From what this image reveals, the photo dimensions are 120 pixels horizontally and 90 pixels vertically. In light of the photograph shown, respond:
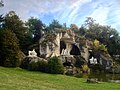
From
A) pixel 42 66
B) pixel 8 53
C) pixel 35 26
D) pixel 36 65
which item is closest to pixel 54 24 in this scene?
pixel 35 26

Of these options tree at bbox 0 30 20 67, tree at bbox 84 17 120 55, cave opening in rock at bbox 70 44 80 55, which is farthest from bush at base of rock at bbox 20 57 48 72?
tree at bbox 84 17 120 55

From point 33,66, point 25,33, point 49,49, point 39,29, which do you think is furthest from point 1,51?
point 39,29

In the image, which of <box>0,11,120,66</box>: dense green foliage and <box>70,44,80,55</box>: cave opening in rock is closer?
<box>0,11,120,66</box>: dense green foliage

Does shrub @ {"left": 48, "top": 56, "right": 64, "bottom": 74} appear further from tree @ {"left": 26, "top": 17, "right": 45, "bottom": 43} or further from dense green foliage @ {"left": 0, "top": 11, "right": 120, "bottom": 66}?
tree @ {"left": 26, "top": 17, "right": 45, "bottom": 43}

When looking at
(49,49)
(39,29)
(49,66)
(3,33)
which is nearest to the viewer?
(49,66)

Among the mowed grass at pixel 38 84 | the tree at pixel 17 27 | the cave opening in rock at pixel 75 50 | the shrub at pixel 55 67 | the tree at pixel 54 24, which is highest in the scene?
the tree at pixel 54 24

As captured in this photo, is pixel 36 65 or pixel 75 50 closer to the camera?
pixel 36 65

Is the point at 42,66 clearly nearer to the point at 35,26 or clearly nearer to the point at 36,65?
the point at 36,65

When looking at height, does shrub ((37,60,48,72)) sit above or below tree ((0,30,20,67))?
below

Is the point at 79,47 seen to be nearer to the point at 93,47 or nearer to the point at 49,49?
the point at 93,47

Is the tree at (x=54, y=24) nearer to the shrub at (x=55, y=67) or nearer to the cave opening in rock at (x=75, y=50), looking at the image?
the cave opening in rock at (x=75, y=50)

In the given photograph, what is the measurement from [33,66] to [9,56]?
359 cm

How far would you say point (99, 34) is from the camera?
248ft

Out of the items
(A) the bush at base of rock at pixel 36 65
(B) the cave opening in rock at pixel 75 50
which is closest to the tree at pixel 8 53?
(A) the bush at base of rock at pixel 36 65
